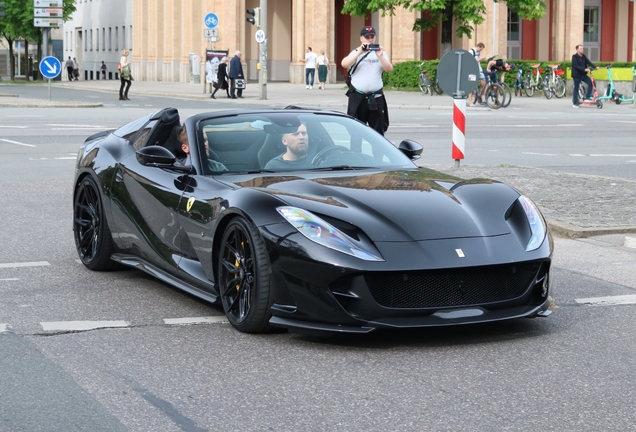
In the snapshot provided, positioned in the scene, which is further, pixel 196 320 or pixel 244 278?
pixel 196 320

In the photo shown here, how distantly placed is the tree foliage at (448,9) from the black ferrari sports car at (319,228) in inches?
1487

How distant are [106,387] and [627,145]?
17228 millimetres

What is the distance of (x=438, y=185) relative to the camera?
6.50m

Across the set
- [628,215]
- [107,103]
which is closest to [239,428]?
[628,215]

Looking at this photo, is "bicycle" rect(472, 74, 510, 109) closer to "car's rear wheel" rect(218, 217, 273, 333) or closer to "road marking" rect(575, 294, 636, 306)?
"road marking" rect(575, 294, 636, 306)

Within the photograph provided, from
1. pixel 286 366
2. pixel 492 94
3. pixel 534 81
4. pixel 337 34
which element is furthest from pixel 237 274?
pixel 337 34

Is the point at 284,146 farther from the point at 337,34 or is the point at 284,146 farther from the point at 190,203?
the point at 337,34

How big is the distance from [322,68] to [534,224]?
48925 mm

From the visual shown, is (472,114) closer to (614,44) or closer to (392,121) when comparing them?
(392,121)

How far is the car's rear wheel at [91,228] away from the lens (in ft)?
26.0

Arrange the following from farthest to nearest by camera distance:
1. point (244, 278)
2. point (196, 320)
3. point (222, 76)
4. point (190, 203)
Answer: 1. point (222, 76)
2. point (190, 203)
3. point (196, 320)
4. point (244, 278)

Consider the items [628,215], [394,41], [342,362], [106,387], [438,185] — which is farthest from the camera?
[394,41]

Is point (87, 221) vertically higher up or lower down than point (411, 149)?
lower down

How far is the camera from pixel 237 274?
240 inches
